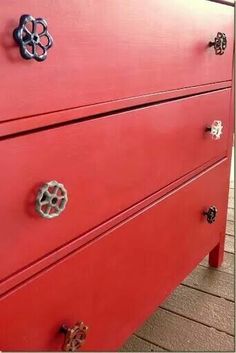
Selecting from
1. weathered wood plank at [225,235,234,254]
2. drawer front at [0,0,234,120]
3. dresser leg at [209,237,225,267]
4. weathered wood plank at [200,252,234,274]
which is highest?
drawer front at [0,0,234,120]

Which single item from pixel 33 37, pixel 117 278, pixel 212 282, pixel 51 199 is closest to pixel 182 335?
pixel 212 282

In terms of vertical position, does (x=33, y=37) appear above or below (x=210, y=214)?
above

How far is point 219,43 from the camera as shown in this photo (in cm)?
92

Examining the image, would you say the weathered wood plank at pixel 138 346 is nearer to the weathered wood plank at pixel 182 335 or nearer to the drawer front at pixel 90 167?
the weathered wood plank at pixel 182 335

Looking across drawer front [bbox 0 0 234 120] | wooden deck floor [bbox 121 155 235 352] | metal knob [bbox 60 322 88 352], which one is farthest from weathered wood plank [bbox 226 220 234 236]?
metal knob [bbox 60 322 88 352]

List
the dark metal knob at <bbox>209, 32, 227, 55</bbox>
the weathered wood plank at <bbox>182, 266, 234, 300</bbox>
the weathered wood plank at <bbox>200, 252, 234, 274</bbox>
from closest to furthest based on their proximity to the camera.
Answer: the dark metal knob at <bbox>209, 32, 227, 55</bbox> → the weathered wood plank at <bbox>182, 266, 234, 300</bbox> → the weathered wood plank at <bbox>200, 252, 234, 274</bbox>

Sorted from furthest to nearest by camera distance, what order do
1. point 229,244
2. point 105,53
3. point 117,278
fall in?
point 229,244 → point 117,278 → point 105,53

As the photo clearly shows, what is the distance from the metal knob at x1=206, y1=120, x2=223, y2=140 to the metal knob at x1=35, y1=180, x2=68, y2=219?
0.53m

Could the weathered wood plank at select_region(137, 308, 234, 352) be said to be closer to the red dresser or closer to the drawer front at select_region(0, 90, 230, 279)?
the red dresser

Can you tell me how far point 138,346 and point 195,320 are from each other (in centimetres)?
18

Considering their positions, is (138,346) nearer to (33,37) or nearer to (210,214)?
(210,214)

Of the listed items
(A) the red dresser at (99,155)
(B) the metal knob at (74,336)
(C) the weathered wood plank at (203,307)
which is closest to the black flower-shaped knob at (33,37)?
(A) the red dresser at (99,155)

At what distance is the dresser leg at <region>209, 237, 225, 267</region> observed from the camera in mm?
1280

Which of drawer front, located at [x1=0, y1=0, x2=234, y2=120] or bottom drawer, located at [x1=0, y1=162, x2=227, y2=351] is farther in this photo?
bottom drawer, located at [x1=0, y1=162, x2=227, y2=351]
